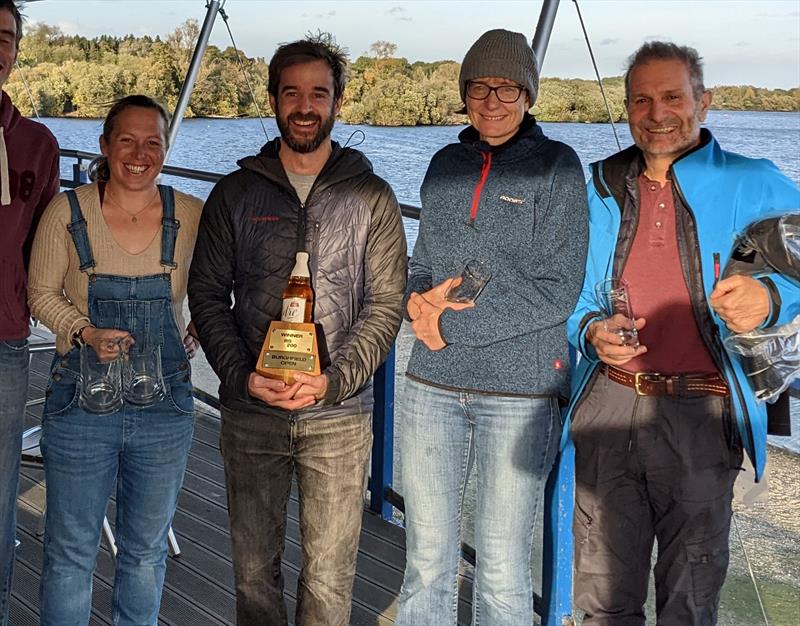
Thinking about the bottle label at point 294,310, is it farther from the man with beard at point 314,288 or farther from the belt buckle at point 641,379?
the belt buckle at point 641,379

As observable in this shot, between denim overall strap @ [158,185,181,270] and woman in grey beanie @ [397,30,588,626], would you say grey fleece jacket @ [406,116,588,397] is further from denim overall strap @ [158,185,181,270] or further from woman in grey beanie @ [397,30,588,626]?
denim overall strap @ [158,185,181,270]

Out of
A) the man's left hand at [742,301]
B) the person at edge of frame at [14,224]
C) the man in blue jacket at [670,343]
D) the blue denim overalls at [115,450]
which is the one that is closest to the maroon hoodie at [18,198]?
the person at edge of frame at [14,224]

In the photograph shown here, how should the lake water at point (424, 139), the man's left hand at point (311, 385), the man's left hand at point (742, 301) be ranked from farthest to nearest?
the lake water at point (424, 139) → the man's left hand at point (311, 385) → the man's left hand at point (742, 301)

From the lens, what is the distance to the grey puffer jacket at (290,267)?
78.6 inches

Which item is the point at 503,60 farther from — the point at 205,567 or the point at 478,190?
the point at 205,567

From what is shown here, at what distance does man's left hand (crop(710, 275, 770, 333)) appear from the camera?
5.47 ft

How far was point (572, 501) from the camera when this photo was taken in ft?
7.34

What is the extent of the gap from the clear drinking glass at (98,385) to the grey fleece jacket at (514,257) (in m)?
0.68

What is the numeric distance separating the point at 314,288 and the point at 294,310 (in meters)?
0.12

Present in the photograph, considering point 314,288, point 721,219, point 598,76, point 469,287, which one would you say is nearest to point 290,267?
point 314,288

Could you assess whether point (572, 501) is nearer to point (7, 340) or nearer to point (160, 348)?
point (160, 348)

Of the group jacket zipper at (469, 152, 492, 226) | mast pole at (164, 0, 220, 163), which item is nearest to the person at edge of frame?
jacket zipper at (469, 152, 492, 226)

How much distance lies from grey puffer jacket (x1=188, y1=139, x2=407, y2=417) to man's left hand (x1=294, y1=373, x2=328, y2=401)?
0.05 meters

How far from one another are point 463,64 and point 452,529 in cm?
104
